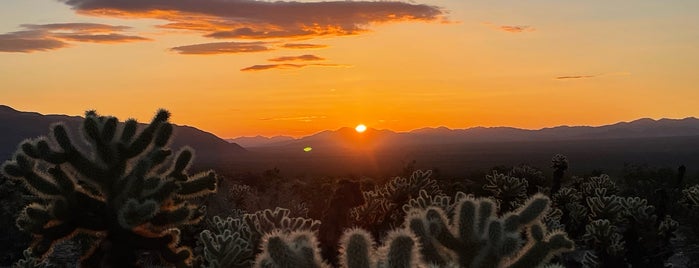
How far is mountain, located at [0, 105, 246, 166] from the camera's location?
13412cm

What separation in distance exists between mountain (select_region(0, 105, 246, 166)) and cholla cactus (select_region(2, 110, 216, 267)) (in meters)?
108

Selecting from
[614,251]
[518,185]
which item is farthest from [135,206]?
[518,185]

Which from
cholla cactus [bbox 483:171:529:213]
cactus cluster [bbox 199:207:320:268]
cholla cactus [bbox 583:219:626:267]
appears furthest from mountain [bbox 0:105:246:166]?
cactus cluster [bbox 199:207:320:268]

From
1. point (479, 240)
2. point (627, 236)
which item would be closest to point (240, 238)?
point (479, 240)

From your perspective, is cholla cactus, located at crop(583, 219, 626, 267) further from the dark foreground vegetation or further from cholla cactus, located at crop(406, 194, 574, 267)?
cholla cactus, located at crop(406, 194, 574, 267)

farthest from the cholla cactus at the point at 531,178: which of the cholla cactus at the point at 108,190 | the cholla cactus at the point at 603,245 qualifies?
the cholla cactus at the point at 108,190

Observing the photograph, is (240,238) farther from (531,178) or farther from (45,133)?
(45,133)

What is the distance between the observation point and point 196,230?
13547mm

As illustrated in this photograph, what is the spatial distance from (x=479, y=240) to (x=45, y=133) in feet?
461

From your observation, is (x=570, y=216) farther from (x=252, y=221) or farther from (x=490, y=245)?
(x=490, y=245)

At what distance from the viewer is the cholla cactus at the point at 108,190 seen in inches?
213

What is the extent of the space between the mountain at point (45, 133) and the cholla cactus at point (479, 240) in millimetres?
110404

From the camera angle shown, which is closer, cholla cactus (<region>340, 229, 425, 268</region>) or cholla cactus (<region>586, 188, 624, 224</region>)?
cholla cactus (<region>340, 229, 425, 268</region>)

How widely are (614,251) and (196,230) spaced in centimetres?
662
